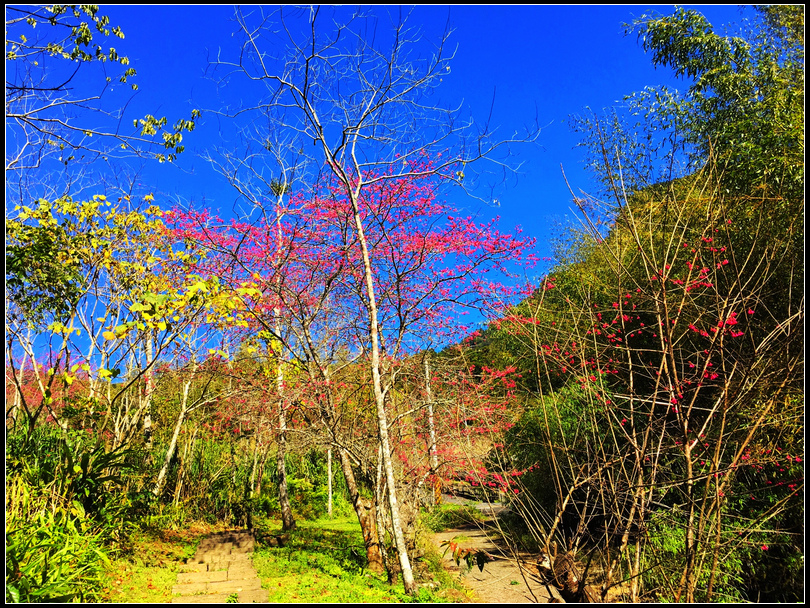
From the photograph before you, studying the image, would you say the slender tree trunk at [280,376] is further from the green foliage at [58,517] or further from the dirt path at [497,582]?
the dirt path at [497,582]

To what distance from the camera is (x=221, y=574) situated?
647cm

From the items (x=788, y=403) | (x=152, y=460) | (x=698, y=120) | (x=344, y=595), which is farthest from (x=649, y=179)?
(x=152, y=460)

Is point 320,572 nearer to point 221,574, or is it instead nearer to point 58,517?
point 221,574

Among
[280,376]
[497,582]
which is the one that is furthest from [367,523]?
[280,376]

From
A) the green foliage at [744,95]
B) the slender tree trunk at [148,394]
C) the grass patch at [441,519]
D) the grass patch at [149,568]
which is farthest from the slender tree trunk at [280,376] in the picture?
the green foliage at [744,95]

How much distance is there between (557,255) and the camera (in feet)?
58.2

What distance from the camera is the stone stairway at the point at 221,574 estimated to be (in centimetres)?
557

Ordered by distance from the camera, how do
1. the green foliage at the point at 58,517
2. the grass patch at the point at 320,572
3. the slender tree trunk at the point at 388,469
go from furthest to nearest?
the grass patch at the point at 320,572 → the slender tree trunk at the point at 388,469 → the green foliage at the point at 58,517

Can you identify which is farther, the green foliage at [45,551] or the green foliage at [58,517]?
the green foliage at [58,517]

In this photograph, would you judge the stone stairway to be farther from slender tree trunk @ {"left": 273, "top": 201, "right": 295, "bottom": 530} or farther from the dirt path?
the dirt path

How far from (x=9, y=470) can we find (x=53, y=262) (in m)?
2.54

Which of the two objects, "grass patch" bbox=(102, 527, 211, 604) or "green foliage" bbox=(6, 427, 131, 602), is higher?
"green foliage" bbox=(6, 427, 131, 602)

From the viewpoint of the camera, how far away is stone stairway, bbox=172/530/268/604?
557 centimetres

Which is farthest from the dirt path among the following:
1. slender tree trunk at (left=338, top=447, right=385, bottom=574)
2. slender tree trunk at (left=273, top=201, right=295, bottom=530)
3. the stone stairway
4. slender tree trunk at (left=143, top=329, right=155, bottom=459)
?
slender tree trunk at (left=143, top=329, right=155, bottom=459)
